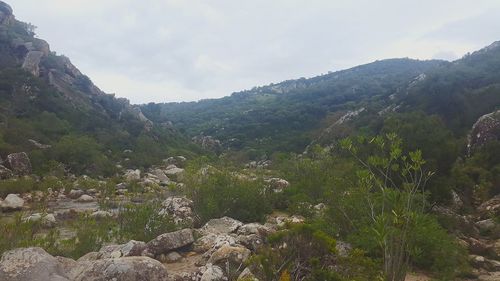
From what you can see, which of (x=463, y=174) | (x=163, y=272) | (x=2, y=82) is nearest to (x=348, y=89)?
(x=2, y=82)

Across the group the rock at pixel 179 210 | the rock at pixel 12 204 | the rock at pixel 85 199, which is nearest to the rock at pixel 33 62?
the rock at pixel 85 199

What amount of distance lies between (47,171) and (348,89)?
84623 mm

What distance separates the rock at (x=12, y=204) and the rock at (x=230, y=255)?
15.4 meters

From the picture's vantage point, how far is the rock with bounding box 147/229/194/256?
10.9 meters

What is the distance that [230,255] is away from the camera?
9414 mm

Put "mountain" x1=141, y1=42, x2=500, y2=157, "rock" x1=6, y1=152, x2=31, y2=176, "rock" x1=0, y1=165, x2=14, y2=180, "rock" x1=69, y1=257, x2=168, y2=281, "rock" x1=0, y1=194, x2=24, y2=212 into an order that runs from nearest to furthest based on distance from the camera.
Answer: "rock" x1=69, y1=257, x2=168, y2=281 → "rock" x1=0, y1=194, x2=24, y2=212 → "rock" x1=0, y1=165, x2=14, y2=180 → "rock" x1=6, y1=152, x2=31, y2=176 → "mountain" x1=141, y1=42, x2=500, y2=157

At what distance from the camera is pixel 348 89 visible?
105750mm

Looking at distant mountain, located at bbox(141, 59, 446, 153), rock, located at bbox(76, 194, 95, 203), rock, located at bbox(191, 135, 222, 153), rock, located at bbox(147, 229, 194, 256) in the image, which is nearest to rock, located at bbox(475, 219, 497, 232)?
rock, located at bbox(147, 229, 194, 256)

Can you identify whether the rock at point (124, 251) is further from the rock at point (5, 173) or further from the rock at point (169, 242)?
the rock at point (5, 173)

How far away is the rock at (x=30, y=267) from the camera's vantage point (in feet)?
23.3

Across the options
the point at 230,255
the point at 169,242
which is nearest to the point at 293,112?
the point at 169,242

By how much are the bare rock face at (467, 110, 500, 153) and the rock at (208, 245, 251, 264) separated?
87.5 ft

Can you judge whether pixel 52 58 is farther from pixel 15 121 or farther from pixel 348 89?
pixel 348 89

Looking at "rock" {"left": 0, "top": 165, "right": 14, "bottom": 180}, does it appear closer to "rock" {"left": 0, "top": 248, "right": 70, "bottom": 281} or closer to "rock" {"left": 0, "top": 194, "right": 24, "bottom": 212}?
"rock" {"left": 0, "top": 194, "right": 24, "bottom": 212}
